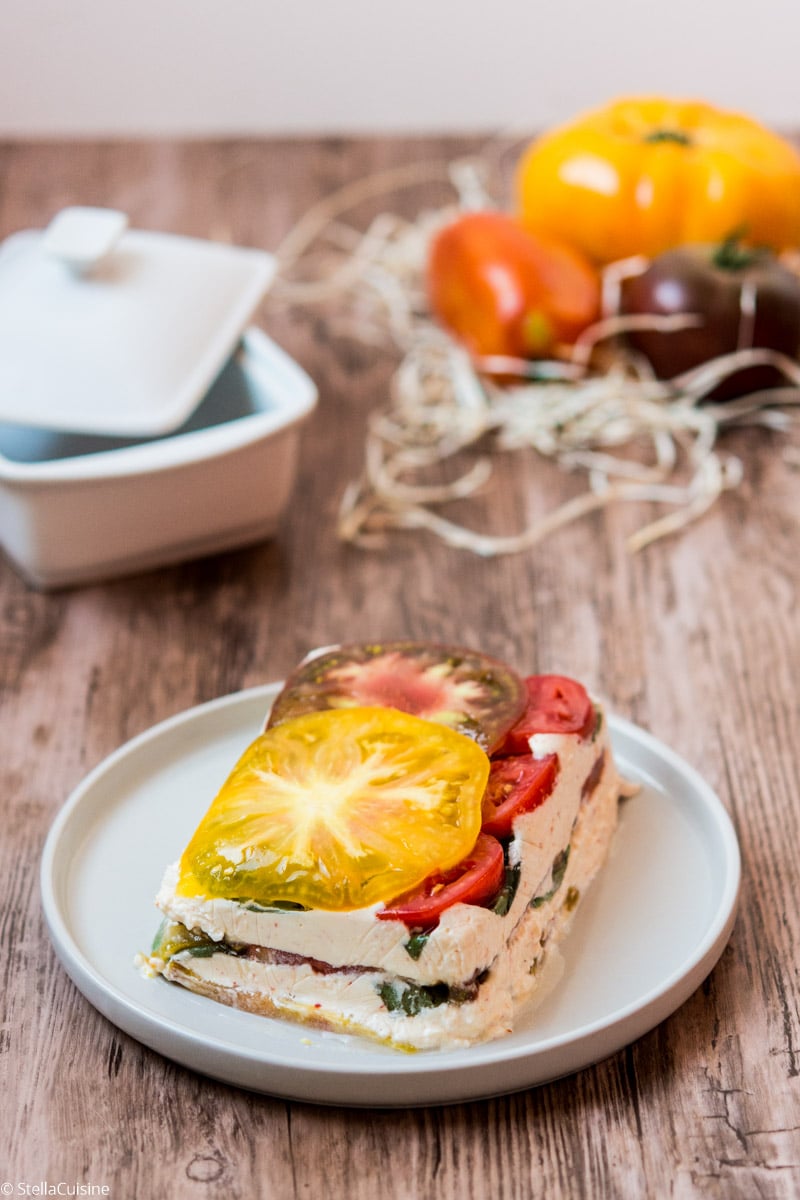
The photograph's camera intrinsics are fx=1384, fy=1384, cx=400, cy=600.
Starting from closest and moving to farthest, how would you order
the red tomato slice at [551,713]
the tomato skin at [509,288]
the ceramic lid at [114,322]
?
the red tomato slice at [551,713]
the ceramic lid at [114,322]
the tomato skin at [509,288]

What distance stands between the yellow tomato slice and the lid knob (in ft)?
2.02

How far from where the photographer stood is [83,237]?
4.37ft

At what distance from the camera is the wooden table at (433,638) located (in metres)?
0.79

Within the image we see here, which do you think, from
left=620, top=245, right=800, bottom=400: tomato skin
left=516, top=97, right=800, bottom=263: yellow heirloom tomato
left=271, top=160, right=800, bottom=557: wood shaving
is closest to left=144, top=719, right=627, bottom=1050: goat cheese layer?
left=271, top=160, right=800, bottom=557: wood shaving

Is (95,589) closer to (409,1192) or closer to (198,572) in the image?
(198,572)

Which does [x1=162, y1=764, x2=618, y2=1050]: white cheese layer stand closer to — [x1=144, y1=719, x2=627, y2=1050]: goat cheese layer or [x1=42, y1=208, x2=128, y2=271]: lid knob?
[x1=144, y1=719, x2=627, y2=1050]: goat cheese layer

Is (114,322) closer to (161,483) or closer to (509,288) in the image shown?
(161,483)

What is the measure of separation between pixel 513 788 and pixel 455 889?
0.10 m

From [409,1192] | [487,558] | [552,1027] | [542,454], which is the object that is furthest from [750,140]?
[409,1192]

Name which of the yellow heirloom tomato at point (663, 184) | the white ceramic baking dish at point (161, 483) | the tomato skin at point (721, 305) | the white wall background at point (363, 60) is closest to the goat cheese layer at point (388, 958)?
the white ceramic baking dish at point (161, 483)

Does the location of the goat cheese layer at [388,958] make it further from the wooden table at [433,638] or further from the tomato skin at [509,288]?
the tomato skin at [509,288]

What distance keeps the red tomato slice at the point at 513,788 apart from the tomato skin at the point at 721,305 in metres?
0.82

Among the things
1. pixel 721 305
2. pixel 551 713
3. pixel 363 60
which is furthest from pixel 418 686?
pixel 363 60

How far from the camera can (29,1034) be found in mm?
874
